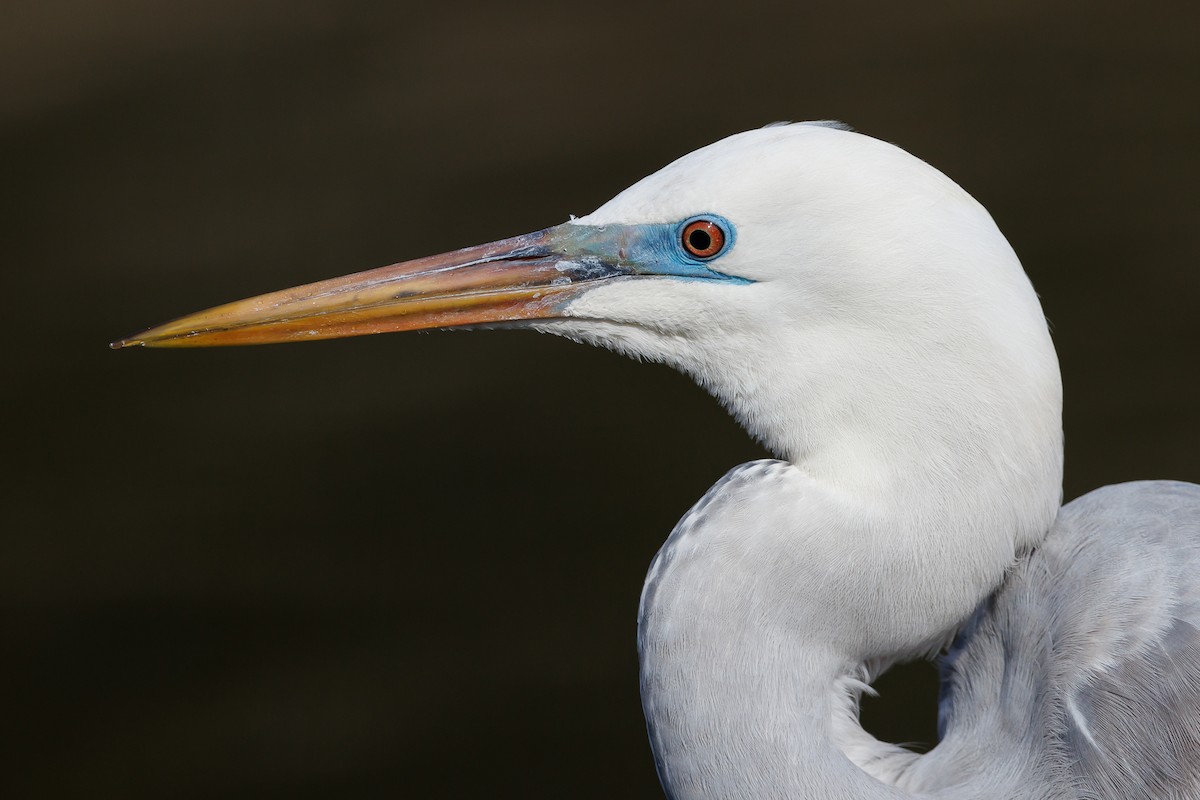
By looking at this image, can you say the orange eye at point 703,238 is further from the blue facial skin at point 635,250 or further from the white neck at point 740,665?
the white neck at point 740,665

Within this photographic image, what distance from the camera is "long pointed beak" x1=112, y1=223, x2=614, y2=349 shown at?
1.80 meters

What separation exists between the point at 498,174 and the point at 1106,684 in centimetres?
373

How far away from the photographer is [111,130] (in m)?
5.27

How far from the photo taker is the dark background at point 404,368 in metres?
3.84

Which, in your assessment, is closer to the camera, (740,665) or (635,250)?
(740,665)

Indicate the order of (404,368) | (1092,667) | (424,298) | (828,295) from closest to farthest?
1. (828,295)
2. (1092,667)
3. (424,298)
4. (404,368)

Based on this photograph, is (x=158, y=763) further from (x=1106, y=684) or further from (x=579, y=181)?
(x=1106, y=684)

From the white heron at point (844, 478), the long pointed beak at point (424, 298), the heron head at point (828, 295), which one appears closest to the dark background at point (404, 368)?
the white heron at point (844, 478)

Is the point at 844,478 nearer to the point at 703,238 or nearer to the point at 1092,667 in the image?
the point at 703,238

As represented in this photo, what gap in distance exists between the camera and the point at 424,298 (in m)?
1.84

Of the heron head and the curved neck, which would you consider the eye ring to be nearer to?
the heron head

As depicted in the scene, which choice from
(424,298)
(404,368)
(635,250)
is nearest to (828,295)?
(635,250)

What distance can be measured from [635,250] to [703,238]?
0.40ft

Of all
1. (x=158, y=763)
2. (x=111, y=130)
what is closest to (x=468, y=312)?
(x=158, y=763)
